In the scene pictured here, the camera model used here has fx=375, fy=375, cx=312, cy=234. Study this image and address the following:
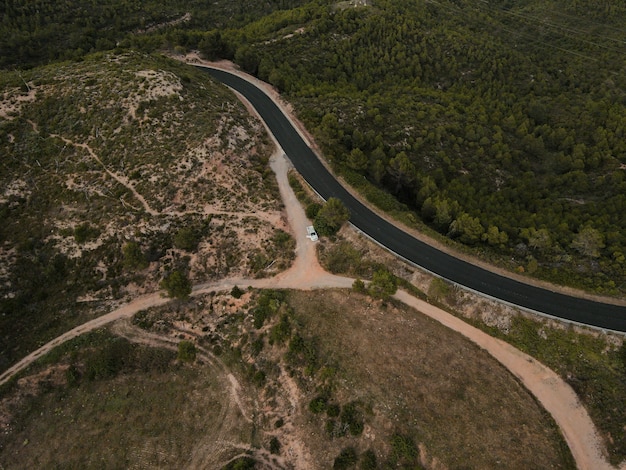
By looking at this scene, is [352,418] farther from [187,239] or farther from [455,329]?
[187,239]

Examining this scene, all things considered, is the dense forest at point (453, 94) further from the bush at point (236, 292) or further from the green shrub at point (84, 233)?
the green shrub at point (84, 233)

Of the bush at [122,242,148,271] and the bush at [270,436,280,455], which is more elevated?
the bush at [122,242,148,271]

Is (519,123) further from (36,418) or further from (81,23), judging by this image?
(81,23)

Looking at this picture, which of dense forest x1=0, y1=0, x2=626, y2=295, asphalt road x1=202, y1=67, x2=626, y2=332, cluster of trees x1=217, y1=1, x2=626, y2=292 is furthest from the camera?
dense forest x1=0, y1=0, x2=626, y2=295

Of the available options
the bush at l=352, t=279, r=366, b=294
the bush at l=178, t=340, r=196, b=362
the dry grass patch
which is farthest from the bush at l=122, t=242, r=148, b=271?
the bush at l=352, t=279, r=366, b=294

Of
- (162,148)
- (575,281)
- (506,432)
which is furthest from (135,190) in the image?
(575,281)

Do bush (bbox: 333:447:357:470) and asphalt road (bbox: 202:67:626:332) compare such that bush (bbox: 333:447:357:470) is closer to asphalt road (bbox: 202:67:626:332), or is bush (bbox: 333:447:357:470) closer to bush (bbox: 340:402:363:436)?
bush (bbox: 340:402:363:436)

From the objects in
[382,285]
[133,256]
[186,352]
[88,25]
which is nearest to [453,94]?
[382,285]
